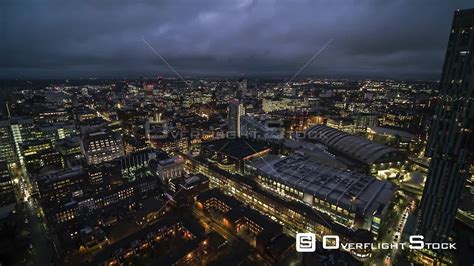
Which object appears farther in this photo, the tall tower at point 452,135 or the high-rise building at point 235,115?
the high-rise building at point 235,115

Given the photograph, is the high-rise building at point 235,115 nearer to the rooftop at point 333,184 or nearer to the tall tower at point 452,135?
the rooftop at point 333,184

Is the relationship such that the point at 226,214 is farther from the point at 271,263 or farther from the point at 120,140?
the point at 120,140

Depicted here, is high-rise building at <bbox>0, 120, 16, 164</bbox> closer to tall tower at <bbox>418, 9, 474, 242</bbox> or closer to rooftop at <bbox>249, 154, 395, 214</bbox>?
rooftop at <bbox>249, 154, 395, 214</bbox>

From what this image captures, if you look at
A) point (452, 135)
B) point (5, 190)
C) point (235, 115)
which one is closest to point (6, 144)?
point (5, 190)

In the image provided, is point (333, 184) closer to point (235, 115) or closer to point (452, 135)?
point (452, 135)

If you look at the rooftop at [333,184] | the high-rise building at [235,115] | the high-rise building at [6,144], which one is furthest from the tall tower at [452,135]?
the high-rise building at [6,144]

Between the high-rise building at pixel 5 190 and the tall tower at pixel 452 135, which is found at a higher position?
the tall tower at pixel 452 135
